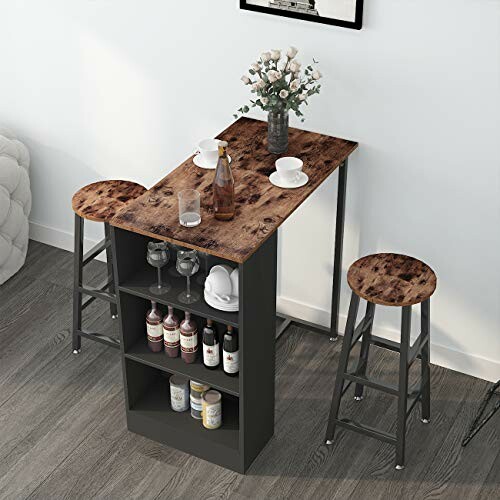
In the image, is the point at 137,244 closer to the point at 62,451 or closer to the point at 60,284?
the point at 62,451

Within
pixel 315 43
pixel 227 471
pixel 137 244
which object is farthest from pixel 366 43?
pixel 227 471

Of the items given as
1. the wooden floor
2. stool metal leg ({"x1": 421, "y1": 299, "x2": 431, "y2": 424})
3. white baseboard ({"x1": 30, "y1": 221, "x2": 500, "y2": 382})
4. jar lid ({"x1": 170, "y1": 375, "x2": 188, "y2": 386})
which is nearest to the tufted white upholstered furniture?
white baseboard ({"x1": 30, "y1": 221, "x2": 500, "y2": 382})

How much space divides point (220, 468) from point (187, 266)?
2.78 ft

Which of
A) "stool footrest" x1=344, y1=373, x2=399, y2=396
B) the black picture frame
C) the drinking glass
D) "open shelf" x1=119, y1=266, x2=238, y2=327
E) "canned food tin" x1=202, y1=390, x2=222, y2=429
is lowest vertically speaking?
"canned food tin" x1=202, y1=390, x2=222, y2=429

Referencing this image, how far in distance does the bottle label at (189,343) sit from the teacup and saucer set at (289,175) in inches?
24.9

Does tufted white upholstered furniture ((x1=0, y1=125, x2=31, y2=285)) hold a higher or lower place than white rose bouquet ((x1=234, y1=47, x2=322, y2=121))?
lower

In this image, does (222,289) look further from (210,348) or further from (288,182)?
(288,182)

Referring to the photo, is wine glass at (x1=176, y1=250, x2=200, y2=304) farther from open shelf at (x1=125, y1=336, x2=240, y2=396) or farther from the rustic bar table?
open shelf at (x1=125, y1=336, x2=240, y2=396)

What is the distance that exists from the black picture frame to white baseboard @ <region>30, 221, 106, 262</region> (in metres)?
1.63

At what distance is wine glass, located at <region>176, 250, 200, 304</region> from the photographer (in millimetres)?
3209

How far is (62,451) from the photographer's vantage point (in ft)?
11.8

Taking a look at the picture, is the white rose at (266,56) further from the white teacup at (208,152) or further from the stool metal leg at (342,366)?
the stool metal leg at (342,366)

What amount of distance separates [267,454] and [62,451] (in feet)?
2.63

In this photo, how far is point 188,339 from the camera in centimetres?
334
